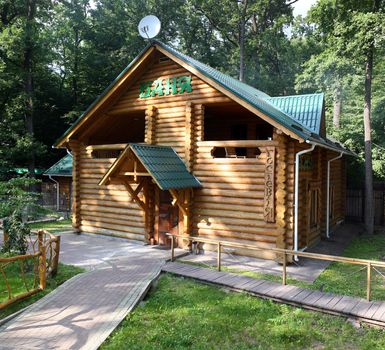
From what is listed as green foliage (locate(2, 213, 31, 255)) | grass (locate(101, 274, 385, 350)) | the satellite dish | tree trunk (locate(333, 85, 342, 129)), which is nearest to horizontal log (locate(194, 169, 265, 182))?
grass (locate(101, 274, 385, 350))

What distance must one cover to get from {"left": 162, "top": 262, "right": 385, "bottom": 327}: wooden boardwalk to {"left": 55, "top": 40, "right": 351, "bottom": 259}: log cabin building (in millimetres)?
2327

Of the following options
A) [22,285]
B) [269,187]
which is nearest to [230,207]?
[269,187]

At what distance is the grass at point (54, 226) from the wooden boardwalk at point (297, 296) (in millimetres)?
9741

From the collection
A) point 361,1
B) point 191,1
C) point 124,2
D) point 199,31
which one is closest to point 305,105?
point 361,1

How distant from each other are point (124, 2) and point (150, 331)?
38475 millimetres

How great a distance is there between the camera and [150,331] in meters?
6.65

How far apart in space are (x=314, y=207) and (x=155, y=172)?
6669mm

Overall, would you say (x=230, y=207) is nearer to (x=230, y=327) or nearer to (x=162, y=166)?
(x=162, y=166)

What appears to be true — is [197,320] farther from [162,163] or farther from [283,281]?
[162,163]

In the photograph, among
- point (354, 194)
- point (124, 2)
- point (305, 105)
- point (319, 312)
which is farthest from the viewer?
point (124, 2)

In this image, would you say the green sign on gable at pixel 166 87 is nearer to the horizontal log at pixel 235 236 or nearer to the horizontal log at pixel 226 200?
the horizontal log at pixel 226 200

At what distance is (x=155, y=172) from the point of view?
11109 mm

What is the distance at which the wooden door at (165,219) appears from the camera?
43.5ft

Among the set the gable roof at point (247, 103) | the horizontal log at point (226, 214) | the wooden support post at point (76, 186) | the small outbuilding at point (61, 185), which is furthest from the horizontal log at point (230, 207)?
the small outbuilding at point (61, 185)
